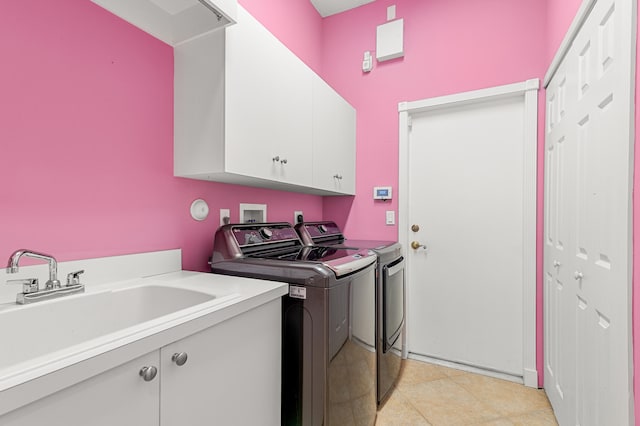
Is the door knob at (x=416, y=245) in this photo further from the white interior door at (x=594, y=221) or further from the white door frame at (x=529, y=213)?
the white interior door at (x=594, y=221)

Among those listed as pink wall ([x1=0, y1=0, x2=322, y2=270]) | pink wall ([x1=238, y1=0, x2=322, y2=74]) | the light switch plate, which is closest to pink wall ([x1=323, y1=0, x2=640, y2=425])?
pink wall ([x1=238, y1=0, x2=322, y2=74])

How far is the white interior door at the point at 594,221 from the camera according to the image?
0.95m

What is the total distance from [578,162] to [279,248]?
1.58 meters

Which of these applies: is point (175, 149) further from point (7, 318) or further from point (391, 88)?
point (391, 88)

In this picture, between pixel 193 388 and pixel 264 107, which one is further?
pixel 264 107

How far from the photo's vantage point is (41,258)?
3.20 ft

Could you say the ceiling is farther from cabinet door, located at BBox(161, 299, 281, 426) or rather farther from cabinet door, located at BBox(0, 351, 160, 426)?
cabinet door, located at BBox(0, 351, 160, 426)

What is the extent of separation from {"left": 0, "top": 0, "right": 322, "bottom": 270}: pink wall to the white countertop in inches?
10.1

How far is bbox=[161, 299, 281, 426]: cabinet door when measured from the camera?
0.82 m

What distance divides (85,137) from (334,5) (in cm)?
249

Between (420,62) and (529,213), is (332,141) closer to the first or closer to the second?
(420,62)

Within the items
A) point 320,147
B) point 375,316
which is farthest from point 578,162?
point 320,147

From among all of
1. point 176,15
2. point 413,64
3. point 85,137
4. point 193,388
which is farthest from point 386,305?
point 413,64

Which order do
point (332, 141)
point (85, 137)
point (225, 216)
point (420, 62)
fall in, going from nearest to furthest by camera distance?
point (85, 137) → point (225, 216) → point (332, 141) → point (420, 62)
